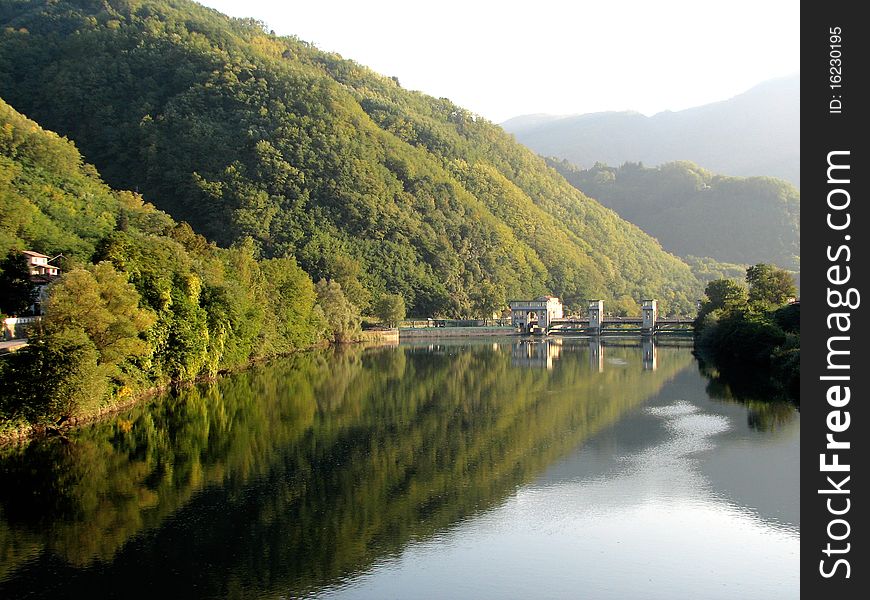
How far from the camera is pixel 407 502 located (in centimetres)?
2292

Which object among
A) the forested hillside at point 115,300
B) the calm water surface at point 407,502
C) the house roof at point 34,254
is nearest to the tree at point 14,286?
the forested hillside at point 115,300

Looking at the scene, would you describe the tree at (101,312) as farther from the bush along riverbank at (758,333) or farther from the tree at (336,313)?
the tree at (336,313)

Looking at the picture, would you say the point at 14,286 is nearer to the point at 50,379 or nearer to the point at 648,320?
the point at 50,379

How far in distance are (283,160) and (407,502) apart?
97.6m

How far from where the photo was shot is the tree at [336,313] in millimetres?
Result: 83562

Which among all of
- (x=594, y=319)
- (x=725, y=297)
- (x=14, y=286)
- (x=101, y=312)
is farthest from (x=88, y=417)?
(x=594, y=319)

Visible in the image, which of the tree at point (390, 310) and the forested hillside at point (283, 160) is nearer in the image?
the tree at point (390, 310)

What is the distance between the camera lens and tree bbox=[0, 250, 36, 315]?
42531 mm

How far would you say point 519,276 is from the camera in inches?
5251

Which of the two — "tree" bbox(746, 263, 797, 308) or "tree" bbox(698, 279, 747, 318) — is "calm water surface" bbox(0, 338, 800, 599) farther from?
"tree" bbox(698, 279, 747, 318)

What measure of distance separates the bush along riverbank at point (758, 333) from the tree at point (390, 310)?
1370 inches

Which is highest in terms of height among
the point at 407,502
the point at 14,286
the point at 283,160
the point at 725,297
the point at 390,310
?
the point at 283,160

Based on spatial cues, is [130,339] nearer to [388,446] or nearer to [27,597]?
[388,446]
